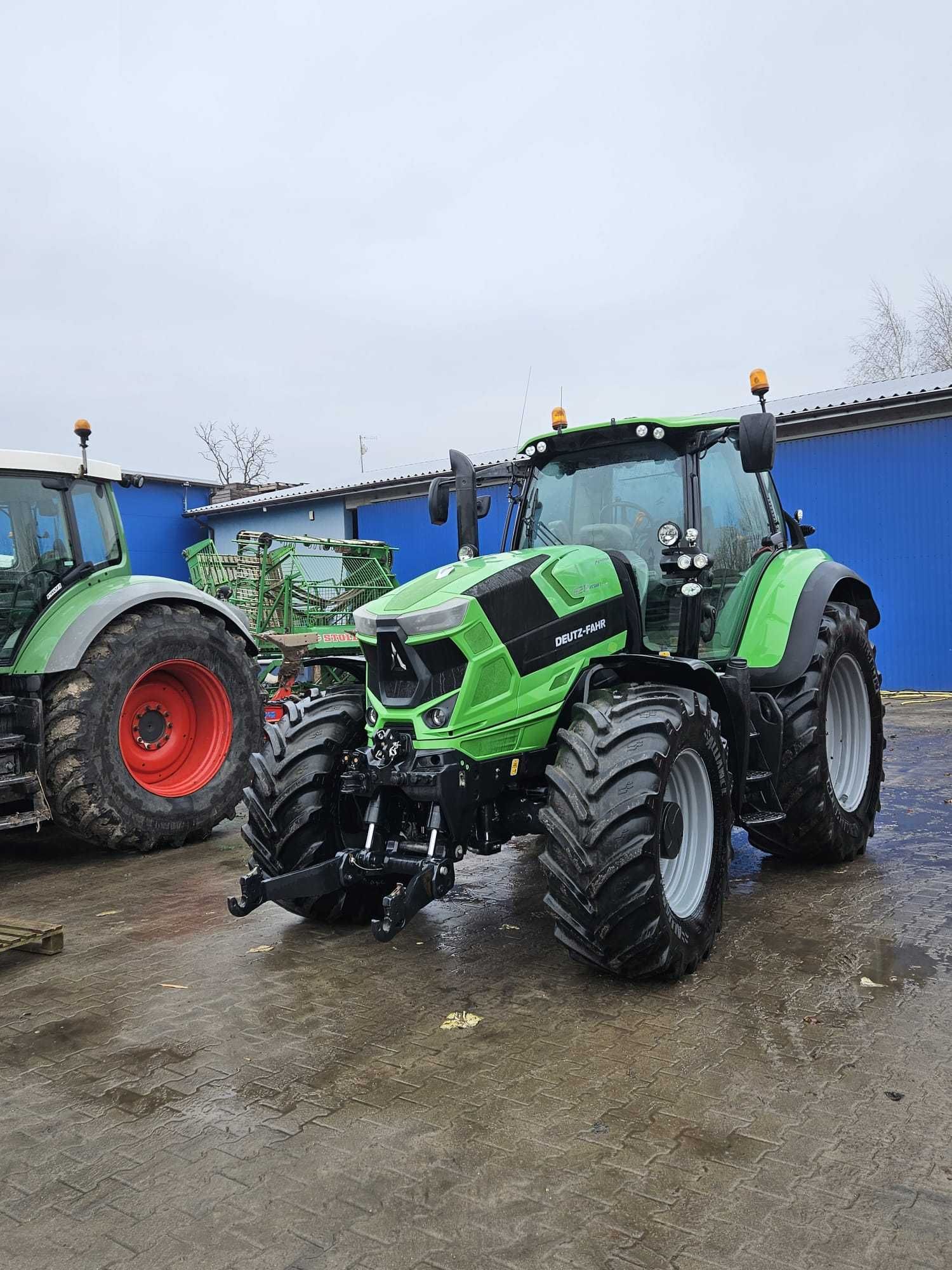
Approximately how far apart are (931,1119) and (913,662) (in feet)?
40.5

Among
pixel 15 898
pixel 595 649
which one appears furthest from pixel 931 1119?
pixel 15 898

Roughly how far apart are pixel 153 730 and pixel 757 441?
4.73 m

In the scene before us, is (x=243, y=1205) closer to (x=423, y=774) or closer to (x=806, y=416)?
(x=423, y=774)

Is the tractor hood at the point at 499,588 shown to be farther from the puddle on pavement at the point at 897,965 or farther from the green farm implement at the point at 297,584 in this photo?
the green farm implement at the point at 297,584

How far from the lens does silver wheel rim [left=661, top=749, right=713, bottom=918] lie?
4270 mm

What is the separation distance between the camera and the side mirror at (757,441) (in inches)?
184

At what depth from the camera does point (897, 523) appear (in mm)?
14242

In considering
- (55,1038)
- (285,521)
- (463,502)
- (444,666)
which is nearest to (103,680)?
(463,502)

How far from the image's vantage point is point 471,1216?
257 centimetres

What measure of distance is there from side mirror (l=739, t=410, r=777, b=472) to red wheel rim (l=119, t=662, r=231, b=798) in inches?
168

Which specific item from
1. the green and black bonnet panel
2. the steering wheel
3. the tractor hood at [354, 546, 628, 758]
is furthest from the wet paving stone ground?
the steering wheel

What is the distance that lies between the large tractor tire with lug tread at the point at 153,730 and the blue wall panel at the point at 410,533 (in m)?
10.3

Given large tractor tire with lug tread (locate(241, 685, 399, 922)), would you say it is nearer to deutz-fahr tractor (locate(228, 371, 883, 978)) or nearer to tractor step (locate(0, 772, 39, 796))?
deutz-fahr tractor (locate(228, 371, 883, 978))

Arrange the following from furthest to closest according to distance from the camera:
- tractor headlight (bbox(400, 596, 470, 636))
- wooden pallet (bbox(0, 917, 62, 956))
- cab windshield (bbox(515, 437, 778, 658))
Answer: cab windshield (bbox(515, 437, 778, 658)), wooden pallet (bbox(0, 917, 62, 956)), tractor headlight (bbox(400, 596, 470, 636))
